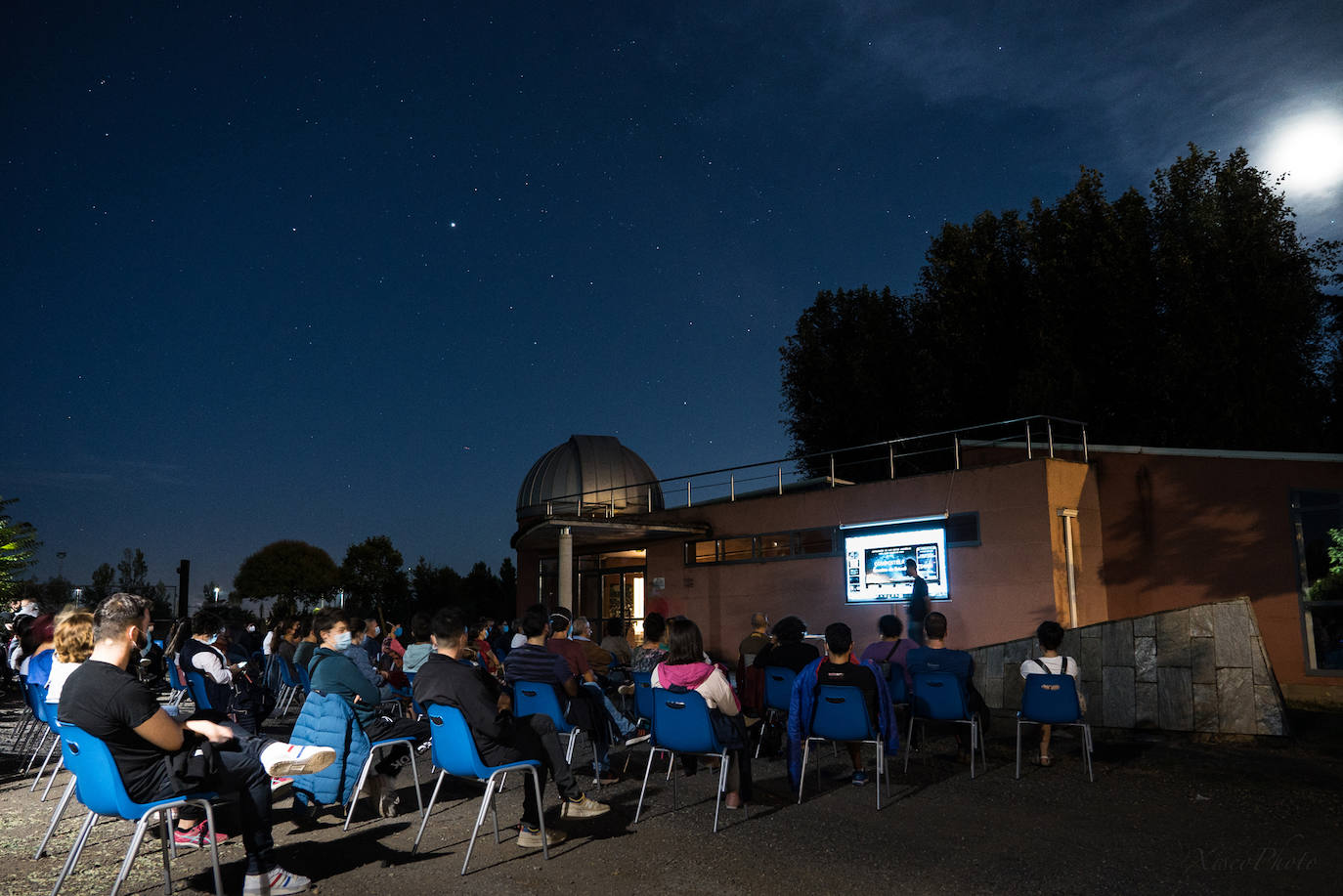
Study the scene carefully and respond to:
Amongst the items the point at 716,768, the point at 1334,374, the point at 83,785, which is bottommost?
the point at 716,768

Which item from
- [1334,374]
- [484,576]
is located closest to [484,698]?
[1334,374]

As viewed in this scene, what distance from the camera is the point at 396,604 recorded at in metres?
46.5

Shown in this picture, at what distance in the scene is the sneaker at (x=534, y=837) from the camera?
5184mm

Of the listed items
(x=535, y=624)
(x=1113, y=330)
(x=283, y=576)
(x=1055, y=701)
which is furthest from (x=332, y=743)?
(x=283, y=576)

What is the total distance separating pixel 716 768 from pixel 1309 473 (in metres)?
9.82

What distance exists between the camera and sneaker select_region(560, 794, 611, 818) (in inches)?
231

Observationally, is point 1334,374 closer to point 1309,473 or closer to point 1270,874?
point 1309,473

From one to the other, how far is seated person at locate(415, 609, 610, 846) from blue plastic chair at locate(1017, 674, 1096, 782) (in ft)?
11.7

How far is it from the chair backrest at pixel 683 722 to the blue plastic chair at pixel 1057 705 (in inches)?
105

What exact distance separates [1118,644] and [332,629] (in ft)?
24.8

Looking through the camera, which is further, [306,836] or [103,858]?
[306,836]

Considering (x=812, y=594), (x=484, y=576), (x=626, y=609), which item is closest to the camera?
(x=812, y=594)

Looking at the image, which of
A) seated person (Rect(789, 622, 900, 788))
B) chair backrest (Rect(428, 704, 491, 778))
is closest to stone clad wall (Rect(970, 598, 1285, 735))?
seated person (Rect(789, 622, 900, 788))

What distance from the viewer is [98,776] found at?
3.94 metres
